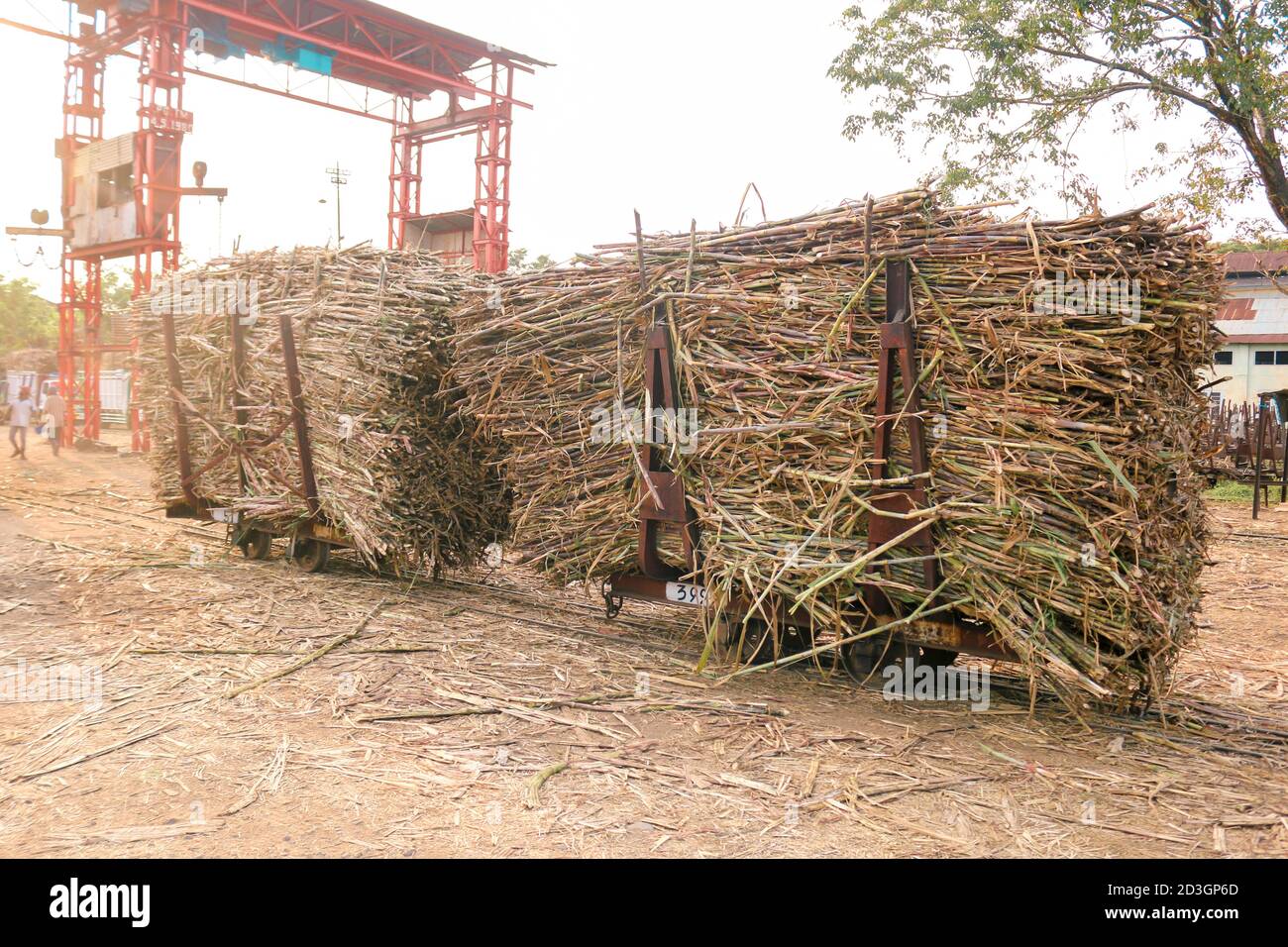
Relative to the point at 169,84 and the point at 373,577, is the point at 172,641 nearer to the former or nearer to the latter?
the point at 373,577

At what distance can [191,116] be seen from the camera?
21.5 meters

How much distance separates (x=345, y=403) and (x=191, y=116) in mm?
17438

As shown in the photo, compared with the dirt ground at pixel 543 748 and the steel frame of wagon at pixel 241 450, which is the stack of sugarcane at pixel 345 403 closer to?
the steel frame of wagon at pixel 241 450

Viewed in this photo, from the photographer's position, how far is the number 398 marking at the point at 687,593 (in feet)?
20.6

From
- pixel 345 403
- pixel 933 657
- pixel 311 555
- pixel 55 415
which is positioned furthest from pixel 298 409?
pixel 55 415

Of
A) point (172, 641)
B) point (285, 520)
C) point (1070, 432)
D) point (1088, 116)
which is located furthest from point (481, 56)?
point (1070, 432)

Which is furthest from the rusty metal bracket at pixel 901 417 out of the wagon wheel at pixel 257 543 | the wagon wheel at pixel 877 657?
the wagon wheel at pixel 257 543

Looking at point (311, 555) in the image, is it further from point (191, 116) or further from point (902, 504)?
point (191, 116)

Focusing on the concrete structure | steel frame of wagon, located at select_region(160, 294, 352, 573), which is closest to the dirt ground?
steel frame of wagon, located at select_region(160, 294, 352, 573)

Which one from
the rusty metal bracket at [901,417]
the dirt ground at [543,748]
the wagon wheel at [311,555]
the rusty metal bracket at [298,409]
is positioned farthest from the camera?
the wagon wheel at [311,555]

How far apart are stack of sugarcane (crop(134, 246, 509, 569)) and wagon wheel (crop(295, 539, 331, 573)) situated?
0.27 m

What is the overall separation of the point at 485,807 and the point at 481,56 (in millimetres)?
27090

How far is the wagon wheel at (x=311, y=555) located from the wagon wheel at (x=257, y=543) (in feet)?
2.15

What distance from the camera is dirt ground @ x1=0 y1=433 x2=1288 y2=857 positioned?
12.5ft
